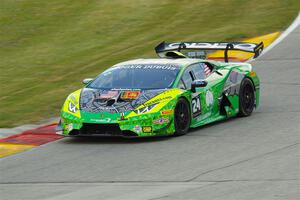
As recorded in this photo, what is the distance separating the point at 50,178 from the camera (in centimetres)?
1095

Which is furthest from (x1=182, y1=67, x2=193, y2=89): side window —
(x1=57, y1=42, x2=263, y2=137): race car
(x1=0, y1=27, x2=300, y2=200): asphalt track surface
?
(x1=0, y1=27, x2=300, y2=200): asphalt track surface

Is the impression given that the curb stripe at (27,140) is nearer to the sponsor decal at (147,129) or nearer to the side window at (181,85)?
the sponsor decal at (147,129)

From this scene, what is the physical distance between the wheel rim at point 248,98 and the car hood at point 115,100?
227 centimetres

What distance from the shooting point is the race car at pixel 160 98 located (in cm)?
1306

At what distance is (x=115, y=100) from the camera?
13.4 meters

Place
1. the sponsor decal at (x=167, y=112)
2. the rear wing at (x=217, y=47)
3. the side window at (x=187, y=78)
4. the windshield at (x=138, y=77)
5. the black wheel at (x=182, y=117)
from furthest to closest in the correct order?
the rear wing at (x=217, y=47), the side window at (x=187, y=78), the windshield at (x=138, y=77), the black wheel at (x=182, y=117), the sponsor decal at (x=167, y=112)

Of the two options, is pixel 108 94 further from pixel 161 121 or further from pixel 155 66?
pixel 155 66

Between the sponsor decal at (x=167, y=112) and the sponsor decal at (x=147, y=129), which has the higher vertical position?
the sponsor decal at (x=167, y=112)

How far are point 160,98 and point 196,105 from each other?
2.88 feet

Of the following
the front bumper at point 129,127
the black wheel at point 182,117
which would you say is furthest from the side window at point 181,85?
the front bumper at point 129,127

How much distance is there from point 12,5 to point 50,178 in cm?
2106

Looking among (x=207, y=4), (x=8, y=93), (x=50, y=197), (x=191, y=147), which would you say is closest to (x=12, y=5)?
(x=207, y=4)

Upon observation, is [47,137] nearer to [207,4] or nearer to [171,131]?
[171,131]

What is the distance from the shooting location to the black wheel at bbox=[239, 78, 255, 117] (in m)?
15.2
